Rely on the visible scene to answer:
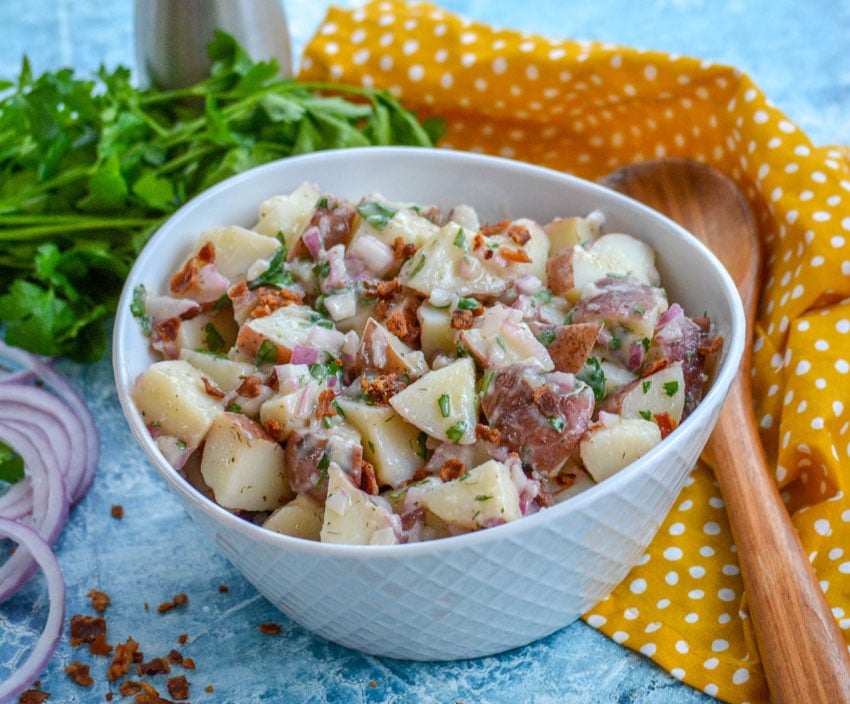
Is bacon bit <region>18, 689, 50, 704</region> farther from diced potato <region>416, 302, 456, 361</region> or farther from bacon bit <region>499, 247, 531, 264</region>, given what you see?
bacon bit <region>499, 247, 531, 264</region>

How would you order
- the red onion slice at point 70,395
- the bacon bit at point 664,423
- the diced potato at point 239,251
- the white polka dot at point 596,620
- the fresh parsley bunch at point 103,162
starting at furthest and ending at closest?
the fresh parsley bunch at point 103,162
the red onion slice at point 70,395
the diced potato at point 239,251
the white polka dot at point 596,620
the bacon bit at point 664,423

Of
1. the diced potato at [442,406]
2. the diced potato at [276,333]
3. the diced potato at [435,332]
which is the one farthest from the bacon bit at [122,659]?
the diced potato at [435,332]

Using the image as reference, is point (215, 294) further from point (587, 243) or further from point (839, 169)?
point (839, 169)

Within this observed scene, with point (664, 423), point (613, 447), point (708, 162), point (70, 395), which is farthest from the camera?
point (708, 162)

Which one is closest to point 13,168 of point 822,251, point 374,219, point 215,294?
point 215,294

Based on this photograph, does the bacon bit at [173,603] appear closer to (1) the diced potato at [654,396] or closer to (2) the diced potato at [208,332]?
(2) the diced potato at [208,332]

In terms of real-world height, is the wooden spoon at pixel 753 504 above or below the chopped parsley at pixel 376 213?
below

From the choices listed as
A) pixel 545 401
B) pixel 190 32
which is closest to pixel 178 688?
pixel 545 401

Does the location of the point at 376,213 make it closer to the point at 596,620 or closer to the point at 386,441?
the point at 386,441
